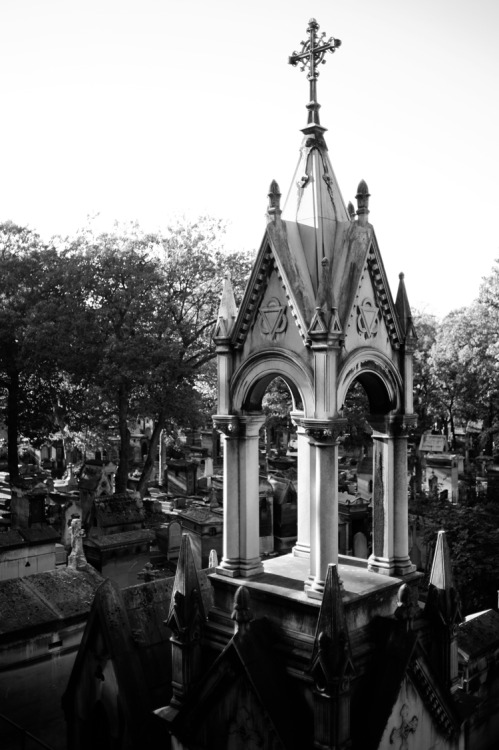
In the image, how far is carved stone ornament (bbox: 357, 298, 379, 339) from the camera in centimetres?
708

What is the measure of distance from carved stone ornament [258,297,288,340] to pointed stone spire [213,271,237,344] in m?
0.43

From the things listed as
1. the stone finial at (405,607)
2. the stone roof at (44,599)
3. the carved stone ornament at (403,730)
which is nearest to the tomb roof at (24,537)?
the stone roof at (44,599)

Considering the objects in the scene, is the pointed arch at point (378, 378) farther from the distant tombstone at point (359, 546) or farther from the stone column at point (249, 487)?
the distant tombstone at point (359, 546)

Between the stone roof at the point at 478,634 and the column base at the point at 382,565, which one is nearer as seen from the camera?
the column base at the point at 382,565

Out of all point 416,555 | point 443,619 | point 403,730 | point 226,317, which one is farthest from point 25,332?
point 403,730

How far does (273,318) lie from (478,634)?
628 centimetres

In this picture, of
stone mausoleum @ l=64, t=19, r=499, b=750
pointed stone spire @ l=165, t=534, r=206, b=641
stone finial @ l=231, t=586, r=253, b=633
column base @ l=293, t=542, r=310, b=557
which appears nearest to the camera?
stone mausoleum @ l=64, t=19, r=499, b=750

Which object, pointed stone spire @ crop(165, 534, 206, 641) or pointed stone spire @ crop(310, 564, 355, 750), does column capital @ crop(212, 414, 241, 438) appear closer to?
pointed stone spire @ crop(165, 534, 206, 641)

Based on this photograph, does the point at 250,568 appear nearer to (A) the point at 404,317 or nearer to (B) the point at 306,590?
(B) the point at 306,590

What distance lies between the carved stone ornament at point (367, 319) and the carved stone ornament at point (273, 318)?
2.82 feet

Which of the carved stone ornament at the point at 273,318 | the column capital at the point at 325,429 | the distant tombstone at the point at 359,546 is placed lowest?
the distant tombstone at the point at 359,546

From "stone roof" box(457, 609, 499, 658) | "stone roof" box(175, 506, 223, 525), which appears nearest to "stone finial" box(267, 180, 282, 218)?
"stone roof" box(457, 609, 499, 658)

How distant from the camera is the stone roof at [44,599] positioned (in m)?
8.79

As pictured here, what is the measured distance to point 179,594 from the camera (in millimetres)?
6512
